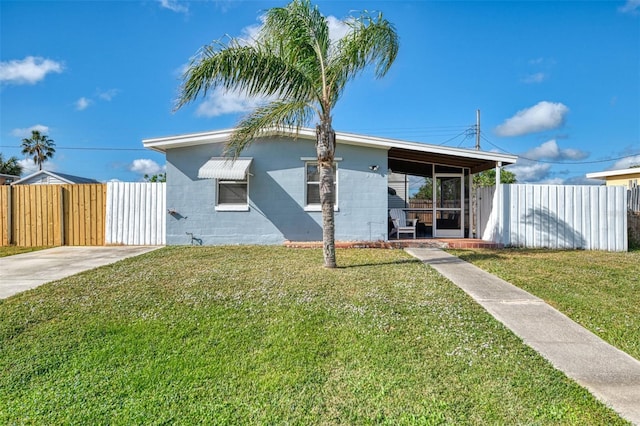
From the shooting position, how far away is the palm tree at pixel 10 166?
39.7 meters

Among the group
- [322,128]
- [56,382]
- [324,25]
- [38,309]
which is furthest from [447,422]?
[324,25]

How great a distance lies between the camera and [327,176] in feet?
27.4

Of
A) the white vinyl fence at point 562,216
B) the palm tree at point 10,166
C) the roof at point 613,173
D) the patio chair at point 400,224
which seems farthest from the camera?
the palm tree at point 10,166

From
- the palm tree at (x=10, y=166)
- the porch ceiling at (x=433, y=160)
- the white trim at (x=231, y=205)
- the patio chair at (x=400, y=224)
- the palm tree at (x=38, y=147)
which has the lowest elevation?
the patio chair at (x=400, y=224)

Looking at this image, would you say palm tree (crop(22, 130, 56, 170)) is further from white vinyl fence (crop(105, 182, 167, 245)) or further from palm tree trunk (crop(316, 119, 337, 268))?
palm tree trunk (crop(316, 119, 337, 268))

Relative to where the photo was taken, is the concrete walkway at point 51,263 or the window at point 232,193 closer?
the concrete walkway at point 51,263

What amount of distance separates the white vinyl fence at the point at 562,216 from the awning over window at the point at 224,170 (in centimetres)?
921

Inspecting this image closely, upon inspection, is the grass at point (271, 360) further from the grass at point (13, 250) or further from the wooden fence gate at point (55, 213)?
the wooden fence gate at point (55, 213)

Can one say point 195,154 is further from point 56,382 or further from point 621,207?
point 621,207

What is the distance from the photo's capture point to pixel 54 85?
2095 centimetres

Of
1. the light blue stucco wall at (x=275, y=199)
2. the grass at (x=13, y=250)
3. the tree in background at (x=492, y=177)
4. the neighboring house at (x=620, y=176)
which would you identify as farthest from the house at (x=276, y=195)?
the tree in background at (x=492, y=177)

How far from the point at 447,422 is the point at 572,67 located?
26357 millimetres

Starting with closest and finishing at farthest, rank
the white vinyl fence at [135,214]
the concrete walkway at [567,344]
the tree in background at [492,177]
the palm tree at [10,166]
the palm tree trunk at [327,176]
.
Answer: the concrete walkway at [567,344] → the palm tree trunk at [327,176] → the white vinyl fence at [135,214] → the tree in background at [492,177] → the palm tree at [10,166]

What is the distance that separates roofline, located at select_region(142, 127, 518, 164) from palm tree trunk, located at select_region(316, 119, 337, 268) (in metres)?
3.88
